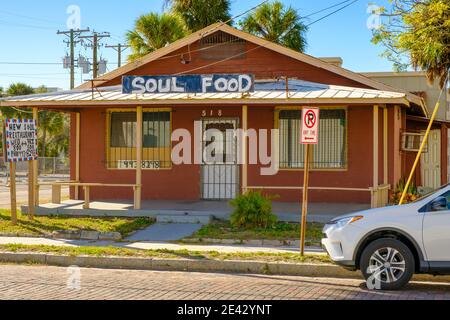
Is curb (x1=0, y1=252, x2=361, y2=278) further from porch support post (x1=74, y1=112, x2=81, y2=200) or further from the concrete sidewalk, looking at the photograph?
porch support post (x1=74, y1=112, x2=81, y2=200)

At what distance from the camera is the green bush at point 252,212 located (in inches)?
553

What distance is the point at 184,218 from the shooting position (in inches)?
603

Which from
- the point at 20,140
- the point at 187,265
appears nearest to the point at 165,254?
the point at 187,265

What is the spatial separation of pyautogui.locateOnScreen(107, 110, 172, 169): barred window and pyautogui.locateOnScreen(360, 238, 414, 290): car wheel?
1032cm

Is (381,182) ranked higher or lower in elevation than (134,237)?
higher

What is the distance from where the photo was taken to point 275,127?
1788 cm

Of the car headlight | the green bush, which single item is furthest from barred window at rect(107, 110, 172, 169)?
the car headlight

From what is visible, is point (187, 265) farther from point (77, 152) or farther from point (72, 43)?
point (72, 43)

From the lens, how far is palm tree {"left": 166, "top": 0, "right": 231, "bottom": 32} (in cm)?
2717

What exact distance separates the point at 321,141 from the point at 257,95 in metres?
2.82
